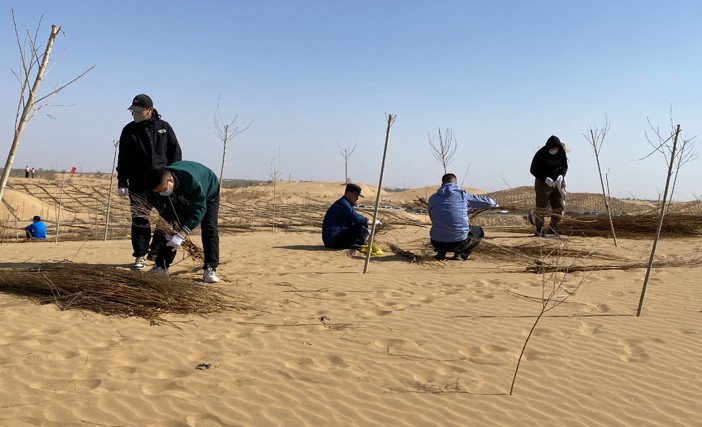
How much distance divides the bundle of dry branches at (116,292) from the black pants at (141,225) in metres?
0.72

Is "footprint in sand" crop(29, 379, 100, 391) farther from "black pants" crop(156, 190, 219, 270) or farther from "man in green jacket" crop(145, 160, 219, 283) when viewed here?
"black pants" crop(156, 190, 219, 270)

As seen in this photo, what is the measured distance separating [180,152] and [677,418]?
14.3 ft

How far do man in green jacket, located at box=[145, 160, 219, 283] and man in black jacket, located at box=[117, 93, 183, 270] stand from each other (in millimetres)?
257

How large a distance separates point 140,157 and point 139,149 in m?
0.07

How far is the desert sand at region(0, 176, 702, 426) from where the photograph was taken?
2.11m

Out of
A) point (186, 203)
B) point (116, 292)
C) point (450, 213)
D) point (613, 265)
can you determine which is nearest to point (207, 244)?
point (186, 203)

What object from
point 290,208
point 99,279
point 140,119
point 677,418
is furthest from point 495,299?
point 290,208

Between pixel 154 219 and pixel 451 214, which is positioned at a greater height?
pixel 451 214

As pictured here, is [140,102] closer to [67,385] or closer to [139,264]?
[139,264]

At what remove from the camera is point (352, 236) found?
6.64m

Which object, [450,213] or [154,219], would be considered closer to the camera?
[154,219]

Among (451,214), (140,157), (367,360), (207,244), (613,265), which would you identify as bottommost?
(367,360)

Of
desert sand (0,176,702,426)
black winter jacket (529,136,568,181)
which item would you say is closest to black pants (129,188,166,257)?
desert sand (0,176,702,426)

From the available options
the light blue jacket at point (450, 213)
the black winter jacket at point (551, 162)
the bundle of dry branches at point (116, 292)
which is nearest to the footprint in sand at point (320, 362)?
the bundle of dry branches at point (116, 292)
